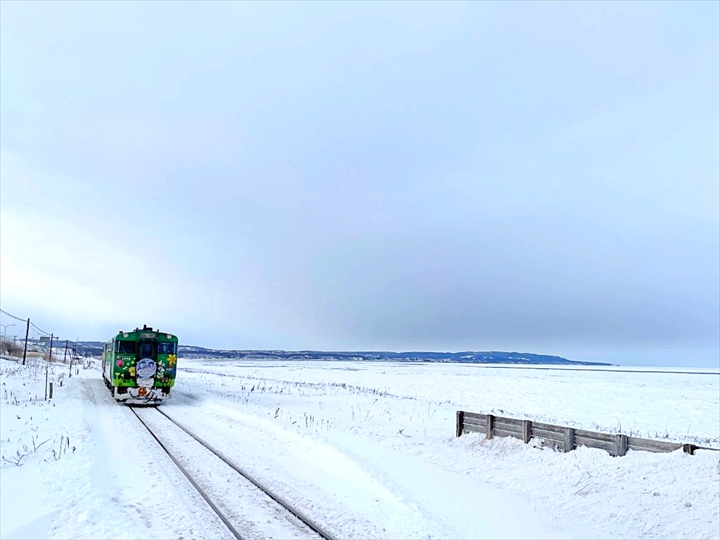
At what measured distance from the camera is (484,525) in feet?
26.4

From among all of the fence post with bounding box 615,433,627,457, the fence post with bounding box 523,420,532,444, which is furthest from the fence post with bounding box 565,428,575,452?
the fence post with bounding box 523,420,532,444

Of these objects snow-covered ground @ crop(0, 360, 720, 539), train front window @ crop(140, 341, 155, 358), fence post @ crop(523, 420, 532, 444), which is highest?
train front window @ crop(140, 341, 155, 358)

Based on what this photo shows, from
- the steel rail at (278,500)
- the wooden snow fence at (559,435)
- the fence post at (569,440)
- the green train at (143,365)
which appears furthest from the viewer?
the green train at (143,365)

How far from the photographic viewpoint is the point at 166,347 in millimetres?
25734

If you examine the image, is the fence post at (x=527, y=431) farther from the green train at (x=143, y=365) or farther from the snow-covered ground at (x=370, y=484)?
the green train at (x=143, y=365)

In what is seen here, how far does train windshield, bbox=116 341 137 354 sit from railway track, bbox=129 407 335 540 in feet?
39.8

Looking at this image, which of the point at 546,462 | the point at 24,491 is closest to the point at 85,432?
the point at 24,491

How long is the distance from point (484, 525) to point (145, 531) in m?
4.77

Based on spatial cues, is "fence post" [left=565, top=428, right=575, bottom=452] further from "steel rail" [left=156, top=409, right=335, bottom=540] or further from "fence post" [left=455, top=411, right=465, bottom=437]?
"steel rail" [left=156, top=409, right=335, bottom=540]

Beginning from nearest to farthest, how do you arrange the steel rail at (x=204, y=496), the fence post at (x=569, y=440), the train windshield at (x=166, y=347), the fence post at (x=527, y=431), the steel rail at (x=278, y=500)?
the steel rail at (x=204, y=496)
the steel rail at (x=278, y=500)
the fence post at (x=569, y=440)
the fence post at (x=527, y=431)
the train windshield at (x=166, y=347)

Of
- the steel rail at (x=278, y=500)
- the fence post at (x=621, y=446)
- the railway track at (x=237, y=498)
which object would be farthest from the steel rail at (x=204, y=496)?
the fence post at (x=621, y=446)

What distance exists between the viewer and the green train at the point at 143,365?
969 inches

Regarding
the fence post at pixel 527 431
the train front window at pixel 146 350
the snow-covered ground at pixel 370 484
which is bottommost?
→ the snow-covered ground at pixel 370 484

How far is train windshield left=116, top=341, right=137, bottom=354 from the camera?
24844 millimetres
